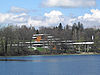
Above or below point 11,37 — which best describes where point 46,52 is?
below

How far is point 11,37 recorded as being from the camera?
107312mm

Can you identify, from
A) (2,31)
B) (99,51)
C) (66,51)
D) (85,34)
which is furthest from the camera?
(85,34)

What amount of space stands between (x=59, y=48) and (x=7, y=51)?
119 ft

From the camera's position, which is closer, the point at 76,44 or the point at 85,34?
the point at 76,44

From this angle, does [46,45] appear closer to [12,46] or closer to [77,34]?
[12,46]

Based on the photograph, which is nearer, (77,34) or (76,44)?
(76,44)

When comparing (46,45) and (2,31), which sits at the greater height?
(2,31)

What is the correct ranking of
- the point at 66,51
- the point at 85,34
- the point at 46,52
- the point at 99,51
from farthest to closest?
the point at 85,34, the point at 99,51, the point at 66,51, the point at 46,52

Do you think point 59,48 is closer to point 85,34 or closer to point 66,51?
point 66,51

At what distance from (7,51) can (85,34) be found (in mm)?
98867

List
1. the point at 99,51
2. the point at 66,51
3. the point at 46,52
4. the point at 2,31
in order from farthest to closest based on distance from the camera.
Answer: the point at 99,51
the point at 66,51
the point at 46,52
the point at 2,31

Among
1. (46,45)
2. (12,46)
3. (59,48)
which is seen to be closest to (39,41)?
(46,45)

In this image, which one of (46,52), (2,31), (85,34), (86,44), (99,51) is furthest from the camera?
(85,34)

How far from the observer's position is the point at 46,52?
127250mm
